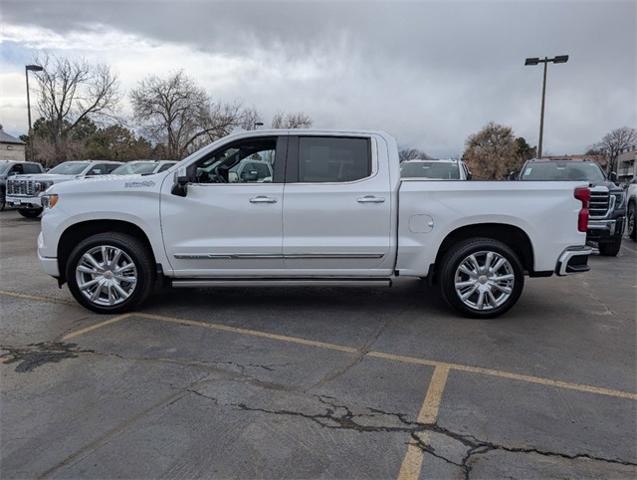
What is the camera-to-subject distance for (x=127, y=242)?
5.53 metres

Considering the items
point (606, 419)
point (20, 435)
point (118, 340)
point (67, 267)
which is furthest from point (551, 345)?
point (67, 267)

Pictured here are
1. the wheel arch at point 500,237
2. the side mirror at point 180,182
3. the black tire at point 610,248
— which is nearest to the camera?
the side mirror at point 180,182

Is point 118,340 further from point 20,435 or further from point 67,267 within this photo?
point 20,435

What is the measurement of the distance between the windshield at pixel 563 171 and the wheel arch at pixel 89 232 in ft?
29.4

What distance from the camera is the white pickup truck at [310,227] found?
5465 millimetres

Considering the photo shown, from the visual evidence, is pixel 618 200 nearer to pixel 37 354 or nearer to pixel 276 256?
pixel 276 256

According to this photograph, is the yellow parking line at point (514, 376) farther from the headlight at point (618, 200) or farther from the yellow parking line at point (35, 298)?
the headlight at point (618, 200)

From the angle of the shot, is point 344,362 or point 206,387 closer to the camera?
point 206,387

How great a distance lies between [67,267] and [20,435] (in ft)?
8.82

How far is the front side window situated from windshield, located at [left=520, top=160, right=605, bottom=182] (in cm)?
789

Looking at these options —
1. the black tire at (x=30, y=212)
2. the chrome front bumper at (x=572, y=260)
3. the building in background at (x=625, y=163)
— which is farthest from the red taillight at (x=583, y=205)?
the building in background at (x=625, y=163)

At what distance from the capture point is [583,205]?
5473 mm

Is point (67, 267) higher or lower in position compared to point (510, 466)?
higher

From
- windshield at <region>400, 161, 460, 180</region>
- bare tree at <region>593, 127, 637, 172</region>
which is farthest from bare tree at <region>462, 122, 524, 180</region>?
windshield at <region>400, 161, 460, 180</region>
